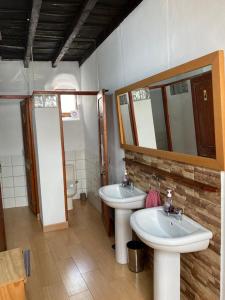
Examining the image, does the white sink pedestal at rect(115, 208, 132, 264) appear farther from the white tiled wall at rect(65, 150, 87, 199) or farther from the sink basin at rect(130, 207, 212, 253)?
the white tiled wall at rect(65, 150, 87, 199)

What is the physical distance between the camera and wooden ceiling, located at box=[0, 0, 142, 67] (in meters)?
2.62

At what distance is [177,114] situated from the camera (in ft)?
6.49

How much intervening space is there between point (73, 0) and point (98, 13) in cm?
45

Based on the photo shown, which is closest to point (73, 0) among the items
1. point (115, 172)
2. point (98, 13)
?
point (98, 13)

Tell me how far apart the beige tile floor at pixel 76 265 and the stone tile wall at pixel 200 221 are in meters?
0.50

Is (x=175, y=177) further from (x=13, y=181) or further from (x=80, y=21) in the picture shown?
(x=13, y=181)

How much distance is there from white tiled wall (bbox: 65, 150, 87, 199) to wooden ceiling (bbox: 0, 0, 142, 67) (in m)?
1.72

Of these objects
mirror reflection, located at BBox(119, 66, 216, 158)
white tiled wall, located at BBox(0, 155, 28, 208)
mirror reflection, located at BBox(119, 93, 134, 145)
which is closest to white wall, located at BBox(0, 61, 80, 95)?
white tiled wall, located at BBox(0, 155, 28, 208)

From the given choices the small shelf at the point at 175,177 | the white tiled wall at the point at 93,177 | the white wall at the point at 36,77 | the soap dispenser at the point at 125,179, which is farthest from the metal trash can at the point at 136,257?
the white wall at the point at 36,77

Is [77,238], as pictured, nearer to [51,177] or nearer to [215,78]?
[51,177]

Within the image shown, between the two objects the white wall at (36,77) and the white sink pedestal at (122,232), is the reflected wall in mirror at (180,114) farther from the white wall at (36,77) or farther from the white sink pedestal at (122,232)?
the white wall at (36,77)

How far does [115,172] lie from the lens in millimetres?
3516

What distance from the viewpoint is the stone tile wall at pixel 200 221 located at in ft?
5.65

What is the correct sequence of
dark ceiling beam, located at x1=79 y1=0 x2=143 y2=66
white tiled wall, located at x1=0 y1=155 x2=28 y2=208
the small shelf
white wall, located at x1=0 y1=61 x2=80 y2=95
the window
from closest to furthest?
the small shelf < dark ceiling beam, located at x1=79 y1=0 x2=143 y2=66 < white wall, located at x1=0 y1=61 x2=80 y2=95 < white tiled wall, located at x1=0 y1=155 x2=28 y2=208 < the window
